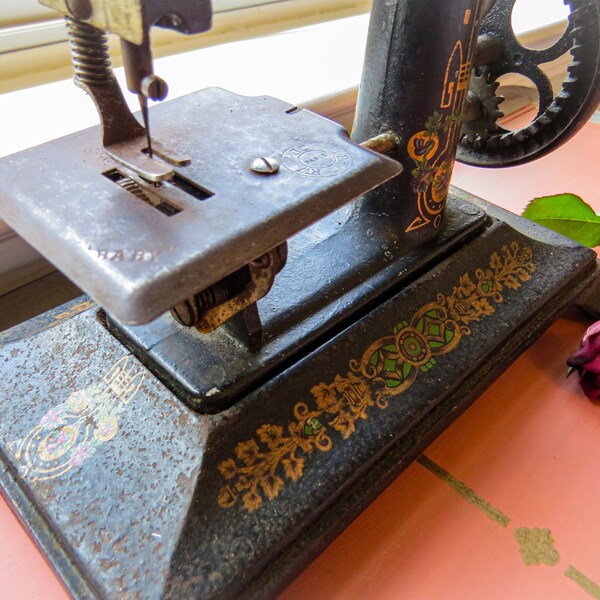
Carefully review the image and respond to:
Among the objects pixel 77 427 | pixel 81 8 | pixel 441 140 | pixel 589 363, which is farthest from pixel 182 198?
pixel 589 363

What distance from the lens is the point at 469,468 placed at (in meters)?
0.91

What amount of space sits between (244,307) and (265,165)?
176 millimetres

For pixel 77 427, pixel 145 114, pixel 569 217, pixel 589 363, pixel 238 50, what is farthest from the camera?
pixel 238 50

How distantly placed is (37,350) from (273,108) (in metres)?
0.48

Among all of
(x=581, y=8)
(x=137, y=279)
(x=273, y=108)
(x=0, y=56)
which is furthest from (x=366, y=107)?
(x=0, y=56)

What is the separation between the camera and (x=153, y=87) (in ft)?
2.06

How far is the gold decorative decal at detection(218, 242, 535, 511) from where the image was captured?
2.41 feet

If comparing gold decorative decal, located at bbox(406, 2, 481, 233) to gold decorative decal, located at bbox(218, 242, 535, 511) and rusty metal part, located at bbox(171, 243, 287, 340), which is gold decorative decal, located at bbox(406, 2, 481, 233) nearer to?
gold decorative decal, located at bbox(218, 242, 535, 511)

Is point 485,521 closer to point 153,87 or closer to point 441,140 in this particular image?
point 441,140

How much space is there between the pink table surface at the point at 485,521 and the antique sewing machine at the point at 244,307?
70 millimetres

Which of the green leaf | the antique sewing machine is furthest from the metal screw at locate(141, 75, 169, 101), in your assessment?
the green leaf

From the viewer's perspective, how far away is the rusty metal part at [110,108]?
64cm

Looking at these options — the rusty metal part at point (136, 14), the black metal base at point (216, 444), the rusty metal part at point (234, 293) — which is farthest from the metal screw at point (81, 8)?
the black metal base at point (216, 444)

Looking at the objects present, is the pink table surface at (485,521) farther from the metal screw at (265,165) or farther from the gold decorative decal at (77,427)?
the metal screw at (265,165)
